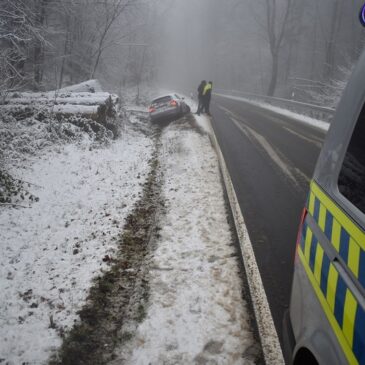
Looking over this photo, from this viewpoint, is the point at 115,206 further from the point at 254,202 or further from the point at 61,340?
the point at 61,340

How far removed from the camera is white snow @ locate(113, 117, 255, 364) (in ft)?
10.8

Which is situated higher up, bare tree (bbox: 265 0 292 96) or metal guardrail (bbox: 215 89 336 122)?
bare tree (bbox: 265 0 292 96)

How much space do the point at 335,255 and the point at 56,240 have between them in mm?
4555

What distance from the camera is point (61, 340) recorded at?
3.43 m

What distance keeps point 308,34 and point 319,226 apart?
46.5 meters

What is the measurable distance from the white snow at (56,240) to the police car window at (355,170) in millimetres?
3032

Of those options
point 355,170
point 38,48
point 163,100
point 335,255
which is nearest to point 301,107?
point 163,100

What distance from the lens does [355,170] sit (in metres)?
1.91

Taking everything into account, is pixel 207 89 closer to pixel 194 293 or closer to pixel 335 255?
pixel 194 293

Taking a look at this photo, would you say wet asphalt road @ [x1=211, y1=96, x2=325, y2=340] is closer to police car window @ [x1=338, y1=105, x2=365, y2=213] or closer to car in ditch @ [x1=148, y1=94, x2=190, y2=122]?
police car window @ [x1=338, y1=105, x2=365, y2=213]

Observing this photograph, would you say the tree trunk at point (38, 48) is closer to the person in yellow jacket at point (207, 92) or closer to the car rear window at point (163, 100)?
the car rear window at point (163, 100)

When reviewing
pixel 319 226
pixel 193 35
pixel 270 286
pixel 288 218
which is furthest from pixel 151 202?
pixel 193 35

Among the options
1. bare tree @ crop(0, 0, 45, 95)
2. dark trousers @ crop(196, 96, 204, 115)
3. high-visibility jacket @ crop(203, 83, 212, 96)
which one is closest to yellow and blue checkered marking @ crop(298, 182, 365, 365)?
bare tree @ crop(0, 0, 45, 95)

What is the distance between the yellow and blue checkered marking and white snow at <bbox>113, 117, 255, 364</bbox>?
1.54 m
